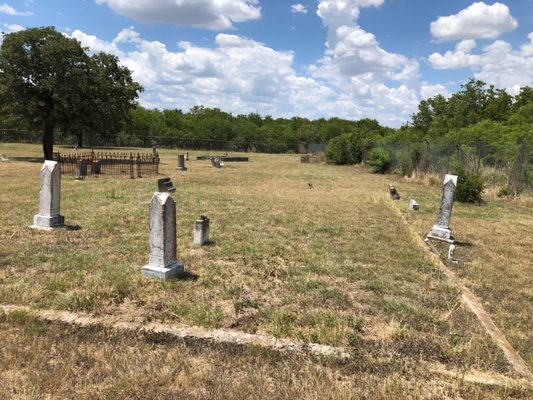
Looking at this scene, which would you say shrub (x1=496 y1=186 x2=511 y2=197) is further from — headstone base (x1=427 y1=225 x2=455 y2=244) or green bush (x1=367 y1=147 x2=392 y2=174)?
green bush (x1=367 y1=147 x2=392 y2=174)

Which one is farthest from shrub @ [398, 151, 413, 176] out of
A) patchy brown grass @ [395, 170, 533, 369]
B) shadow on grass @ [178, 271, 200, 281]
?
shadow on grass @ [178, 271, 200, 281]

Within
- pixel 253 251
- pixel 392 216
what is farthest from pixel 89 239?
pixel 392 216

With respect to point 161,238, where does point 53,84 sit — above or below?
above

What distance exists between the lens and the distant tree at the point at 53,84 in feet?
95.1

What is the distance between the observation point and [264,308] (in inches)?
207

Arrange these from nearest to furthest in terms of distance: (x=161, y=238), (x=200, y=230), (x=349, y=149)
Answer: (x=161, y=238), (x=200, y=230), (x=349, y=149)

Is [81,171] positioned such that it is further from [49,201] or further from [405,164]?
[405,164]

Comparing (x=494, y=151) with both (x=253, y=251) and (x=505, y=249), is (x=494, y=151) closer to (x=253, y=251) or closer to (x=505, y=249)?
(x=505, y=249)

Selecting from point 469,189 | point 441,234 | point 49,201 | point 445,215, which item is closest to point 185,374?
point 49,201

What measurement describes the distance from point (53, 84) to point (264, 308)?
29207 millimetres

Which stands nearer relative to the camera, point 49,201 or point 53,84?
point 49,201

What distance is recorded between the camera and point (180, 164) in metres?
28.5

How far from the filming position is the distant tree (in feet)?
95.1

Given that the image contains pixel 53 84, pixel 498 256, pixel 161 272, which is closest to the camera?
pixel 161 272
